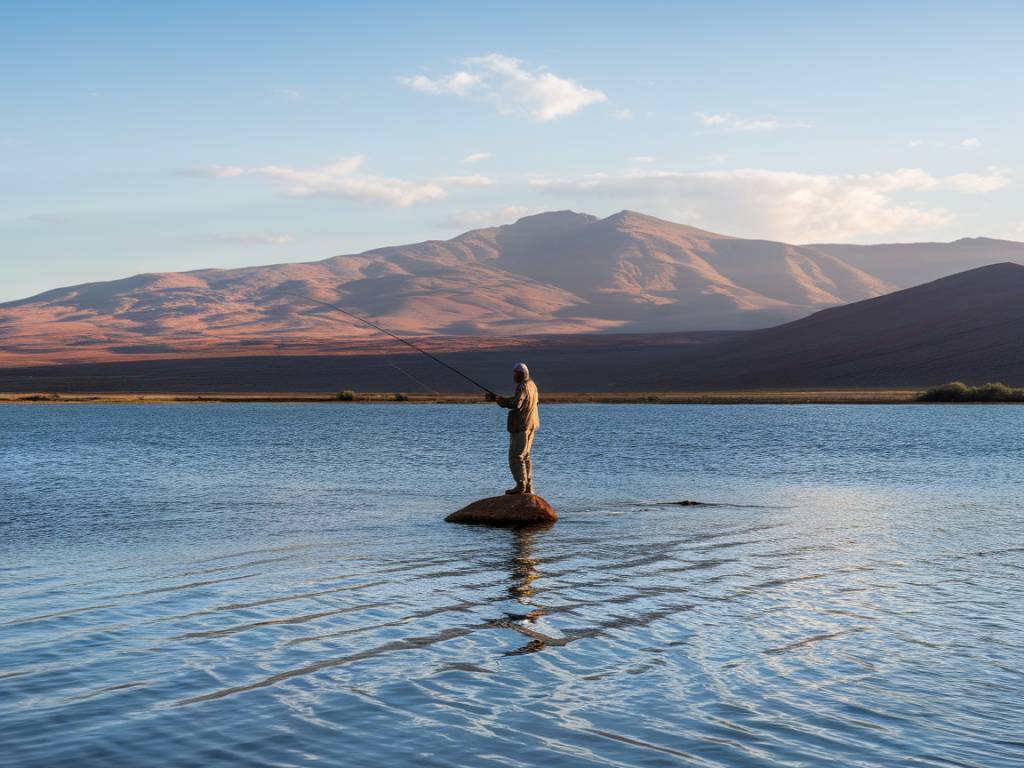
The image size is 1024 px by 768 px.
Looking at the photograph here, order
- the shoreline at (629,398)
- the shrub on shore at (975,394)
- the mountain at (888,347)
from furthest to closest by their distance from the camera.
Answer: the mountain at (888,347)
the shoreline at (629,398)
the shrub on shore at (975,394)

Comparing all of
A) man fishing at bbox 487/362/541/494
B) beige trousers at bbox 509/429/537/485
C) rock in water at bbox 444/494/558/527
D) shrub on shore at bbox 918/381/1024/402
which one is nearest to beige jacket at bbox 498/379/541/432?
man fishing at bbox 487/362/541/494

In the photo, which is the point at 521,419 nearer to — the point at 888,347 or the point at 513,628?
the point at 513,628

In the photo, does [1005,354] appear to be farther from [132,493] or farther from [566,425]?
[132,493]

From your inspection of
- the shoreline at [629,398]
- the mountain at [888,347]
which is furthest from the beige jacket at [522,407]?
the mountain at [888,347]

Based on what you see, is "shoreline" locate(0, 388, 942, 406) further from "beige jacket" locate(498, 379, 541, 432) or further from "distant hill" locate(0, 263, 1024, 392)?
"beige jacket" locate(498, 379, 541, 432)

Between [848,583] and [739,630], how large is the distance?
3029 millimetres

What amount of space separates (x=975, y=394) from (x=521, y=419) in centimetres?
6214

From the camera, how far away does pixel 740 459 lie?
34094 mm

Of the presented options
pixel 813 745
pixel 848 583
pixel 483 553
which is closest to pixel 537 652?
pixel 813 745

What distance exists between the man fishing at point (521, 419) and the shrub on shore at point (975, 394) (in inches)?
2392

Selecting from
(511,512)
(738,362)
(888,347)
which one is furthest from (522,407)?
(738,362)

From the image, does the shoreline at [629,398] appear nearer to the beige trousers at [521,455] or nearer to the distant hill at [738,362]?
the distant hill at [738,362]

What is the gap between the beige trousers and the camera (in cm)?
1794

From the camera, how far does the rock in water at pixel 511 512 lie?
17.7 m
